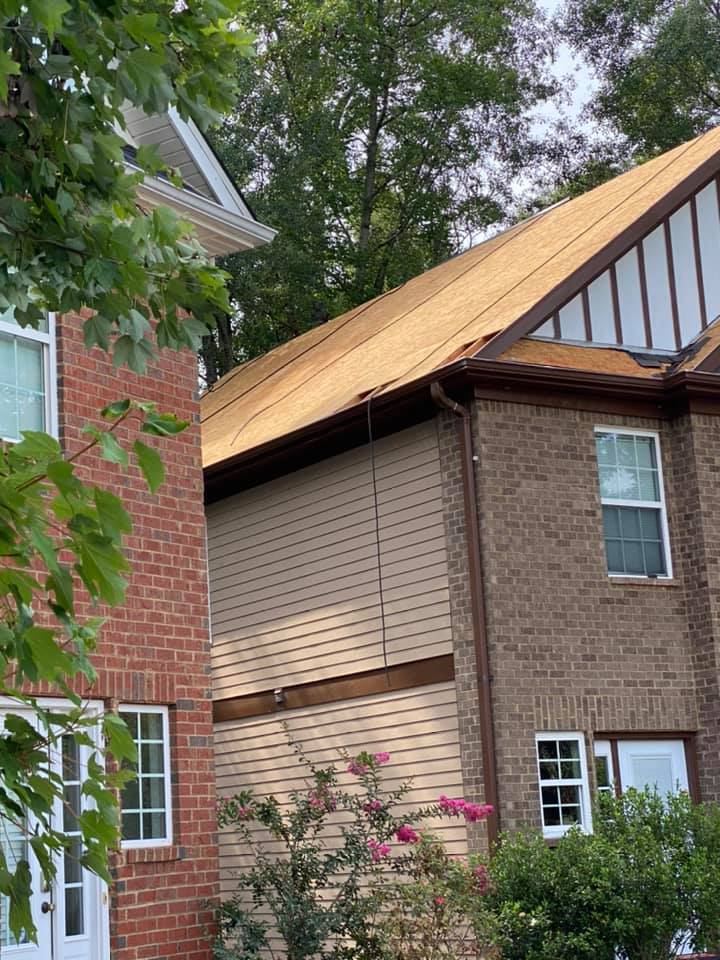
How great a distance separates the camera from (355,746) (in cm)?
1556

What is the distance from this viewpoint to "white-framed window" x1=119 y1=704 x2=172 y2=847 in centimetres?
1132

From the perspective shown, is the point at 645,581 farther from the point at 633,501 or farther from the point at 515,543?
the point at 515,543

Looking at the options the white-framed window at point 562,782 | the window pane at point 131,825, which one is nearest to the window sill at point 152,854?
the window pane at point 131,825

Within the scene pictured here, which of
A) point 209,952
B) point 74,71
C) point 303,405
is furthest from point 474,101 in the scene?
point 74,71

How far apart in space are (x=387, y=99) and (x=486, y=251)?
1578 cm

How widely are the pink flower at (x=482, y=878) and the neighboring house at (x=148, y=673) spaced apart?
2.16m

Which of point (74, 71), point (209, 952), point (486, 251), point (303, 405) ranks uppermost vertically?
point (486, 251)

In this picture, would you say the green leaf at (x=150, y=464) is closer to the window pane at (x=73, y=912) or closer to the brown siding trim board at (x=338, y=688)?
the window pane at (x=73, y=912)

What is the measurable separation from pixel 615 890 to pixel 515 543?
147 inches

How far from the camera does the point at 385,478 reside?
1552cm

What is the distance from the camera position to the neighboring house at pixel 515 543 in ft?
46.1

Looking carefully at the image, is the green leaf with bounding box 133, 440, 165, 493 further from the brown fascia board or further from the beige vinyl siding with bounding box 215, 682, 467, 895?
the beige vinyl siding with bounding box 215, 682, 467, 895

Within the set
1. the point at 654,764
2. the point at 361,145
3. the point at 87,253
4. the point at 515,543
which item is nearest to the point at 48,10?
the point at 87,253

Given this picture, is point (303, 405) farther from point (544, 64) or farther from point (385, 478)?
point (544, 64)
